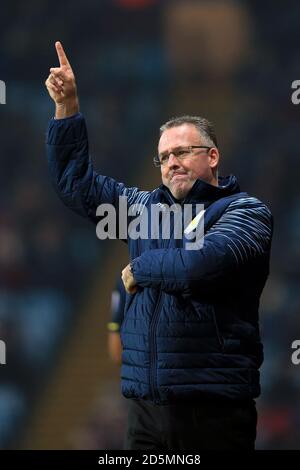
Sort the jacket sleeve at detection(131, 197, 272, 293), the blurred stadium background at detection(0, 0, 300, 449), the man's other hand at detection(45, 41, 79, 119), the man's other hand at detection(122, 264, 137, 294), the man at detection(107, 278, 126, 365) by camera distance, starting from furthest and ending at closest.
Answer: the blurred stadium background at detection(0, 0, 300, 449)
the man at detection(107, 278, 126, 365)
the man's other hand at detection(45, 41, 79, 119)
the man's other hand at detection(122, 264, 137, 294)
the jacket sleeve at detection(131, 197, 272, 293)

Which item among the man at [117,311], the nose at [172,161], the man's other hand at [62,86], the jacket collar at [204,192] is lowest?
the man at [117,311]

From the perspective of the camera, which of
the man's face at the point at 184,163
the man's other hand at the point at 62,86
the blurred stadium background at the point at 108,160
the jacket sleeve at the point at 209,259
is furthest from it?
the blurred stadium background at the point at 108,160

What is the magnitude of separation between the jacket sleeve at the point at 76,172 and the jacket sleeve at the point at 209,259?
323 millimetres

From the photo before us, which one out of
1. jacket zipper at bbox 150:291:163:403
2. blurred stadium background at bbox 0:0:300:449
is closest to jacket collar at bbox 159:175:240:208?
jacket zipper at bbox 150:291:163:403

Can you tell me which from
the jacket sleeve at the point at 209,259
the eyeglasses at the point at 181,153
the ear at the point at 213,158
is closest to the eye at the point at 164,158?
the eyeglasses at the point at 181,153

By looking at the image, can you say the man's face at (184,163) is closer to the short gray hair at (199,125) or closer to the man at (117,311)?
the short gray hair at (199,125)

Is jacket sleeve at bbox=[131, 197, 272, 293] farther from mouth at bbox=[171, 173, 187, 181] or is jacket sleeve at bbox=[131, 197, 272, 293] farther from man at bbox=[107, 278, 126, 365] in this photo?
man at bbox=[107, 278, 126, 365]

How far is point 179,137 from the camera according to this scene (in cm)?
238

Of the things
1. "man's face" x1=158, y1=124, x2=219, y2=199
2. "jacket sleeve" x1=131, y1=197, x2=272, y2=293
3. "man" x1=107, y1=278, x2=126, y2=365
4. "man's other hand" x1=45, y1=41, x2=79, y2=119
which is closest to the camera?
"jacket sleeve" x1=131, y1=197, x2=272, y2=293

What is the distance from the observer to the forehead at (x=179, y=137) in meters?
2.38

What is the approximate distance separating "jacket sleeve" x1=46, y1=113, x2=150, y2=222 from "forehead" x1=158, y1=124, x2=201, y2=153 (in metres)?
0.17

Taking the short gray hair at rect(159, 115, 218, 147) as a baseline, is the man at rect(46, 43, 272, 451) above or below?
below

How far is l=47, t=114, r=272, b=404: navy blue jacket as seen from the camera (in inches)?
85.0
